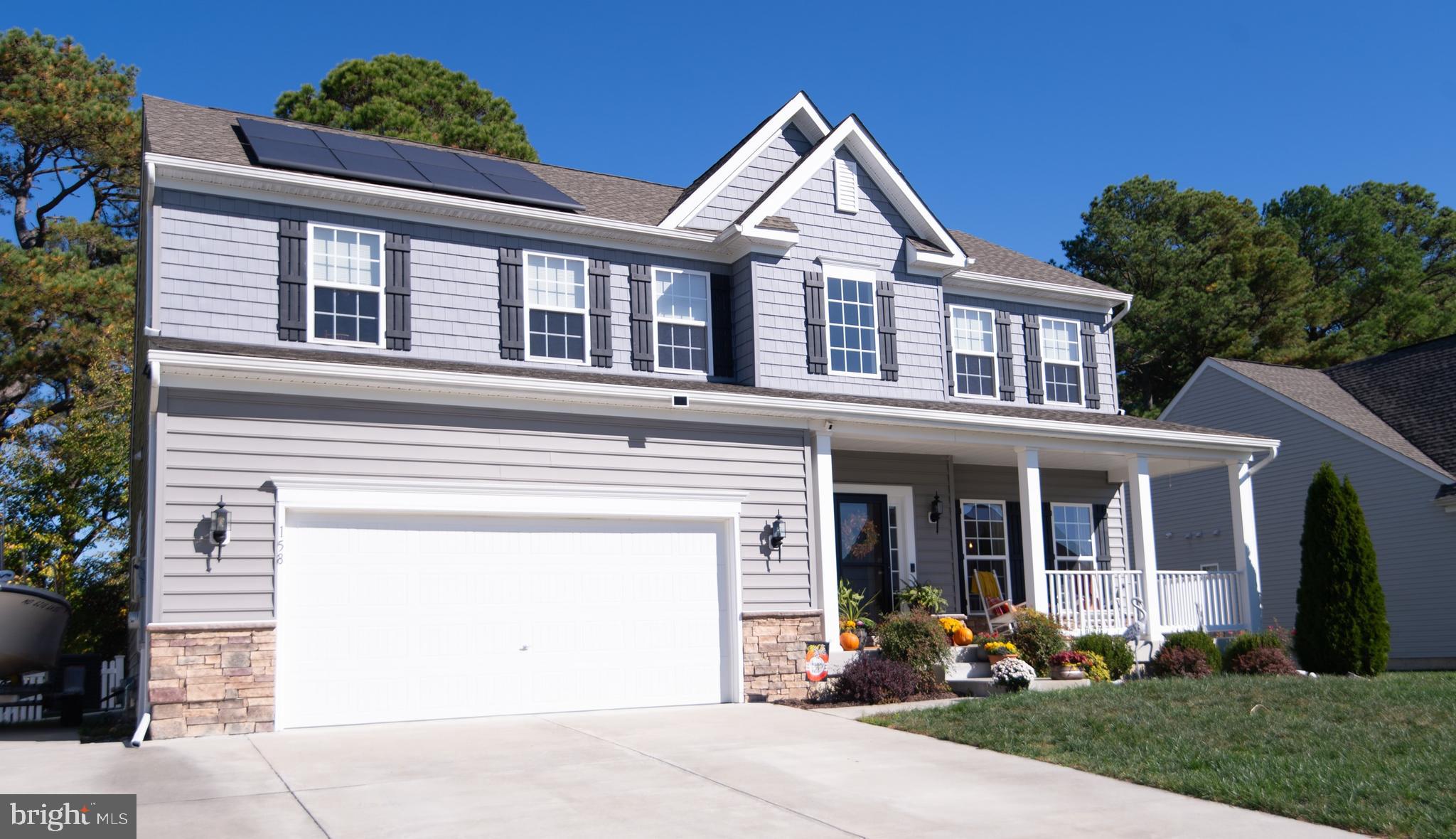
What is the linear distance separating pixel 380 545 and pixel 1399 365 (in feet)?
74.1

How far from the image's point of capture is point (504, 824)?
23.3 ft

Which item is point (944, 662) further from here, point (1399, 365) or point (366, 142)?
point (1399, 365)

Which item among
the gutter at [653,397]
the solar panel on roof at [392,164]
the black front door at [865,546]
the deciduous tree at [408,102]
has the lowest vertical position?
the black front door at [865,546]

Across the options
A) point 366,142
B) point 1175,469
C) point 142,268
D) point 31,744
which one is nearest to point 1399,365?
point 1175,469

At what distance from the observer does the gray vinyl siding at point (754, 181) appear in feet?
55.1

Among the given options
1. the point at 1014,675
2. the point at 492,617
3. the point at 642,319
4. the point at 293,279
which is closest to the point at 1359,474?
the point at 1014,675

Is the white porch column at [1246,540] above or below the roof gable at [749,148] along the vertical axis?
below

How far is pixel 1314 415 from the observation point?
23.6m

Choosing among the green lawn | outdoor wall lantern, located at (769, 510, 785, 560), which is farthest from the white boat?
the green lawn

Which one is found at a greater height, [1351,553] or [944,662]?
[1351,553]

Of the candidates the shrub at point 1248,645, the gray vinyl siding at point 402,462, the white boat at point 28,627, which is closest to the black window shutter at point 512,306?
the gray vinyl siding at point 402,462

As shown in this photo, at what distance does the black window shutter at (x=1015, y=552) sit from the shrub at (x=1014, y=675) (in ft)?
16.9

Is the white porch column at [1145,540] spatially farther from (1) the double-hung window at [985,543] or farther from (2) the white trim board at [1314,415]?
(2) the white trim board at [1314,415]

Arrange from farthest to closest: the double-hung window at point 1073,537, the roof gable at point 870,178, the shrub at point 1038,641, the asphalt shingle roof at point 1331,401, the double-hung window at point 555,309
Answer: the asphalt shingle roof at point 1331,401
the double-hung window at point 1073,537
the roof gable at point 870,178
the double-hung window at point 555,309
the shrub at point 1038,641
